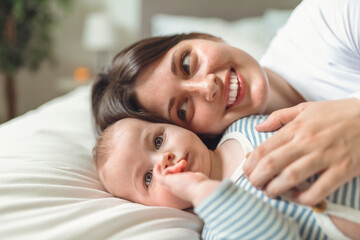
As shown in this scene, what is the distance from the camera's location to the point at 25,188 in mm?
813

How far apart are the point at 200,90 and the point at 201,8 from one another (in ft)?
5.68

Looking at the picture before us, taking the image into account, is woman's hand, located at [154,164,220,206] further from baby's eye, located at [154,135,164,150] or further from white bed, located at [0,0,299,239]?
baby's eye, located at [154,135,164,150]

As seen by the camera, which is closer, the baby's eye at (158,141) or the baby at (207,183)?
the baby at (207,183)

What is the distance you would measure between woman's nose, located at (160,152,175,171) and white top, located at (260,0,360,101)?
0.63m

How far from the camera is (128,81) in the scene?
1106 mm

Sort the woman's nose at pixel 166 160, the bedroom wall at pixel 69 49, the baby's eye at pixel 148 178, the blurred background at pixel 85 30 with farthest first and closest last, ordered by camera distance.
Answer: the bedroom wall at pixel 69 49 → the blurred background at pixel 85 30 → the baby's eye at pixel 148 178 → the woman's nose at pixel 166 160

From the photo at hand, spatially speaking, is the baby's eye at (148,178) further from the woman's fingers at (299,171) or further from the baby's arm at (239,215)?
the woman's fingers at (299,171)

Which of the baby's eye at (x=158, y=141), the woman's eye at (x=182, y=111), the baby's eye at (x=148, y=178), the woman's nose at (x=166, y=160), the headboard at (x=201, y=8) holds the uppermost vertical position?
the headboard at (x=201, y=8)

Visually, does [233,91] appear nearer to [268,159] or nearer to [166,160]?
[166,160]

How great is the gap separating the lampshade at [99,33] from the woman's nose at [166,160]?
2713mm

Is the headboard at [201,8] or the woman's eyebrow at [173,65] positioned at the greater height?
the woman's eyebrow at [173,65]

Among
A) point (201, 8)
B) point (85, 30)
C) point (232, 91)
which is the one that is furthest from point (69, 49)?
point (232, 91)

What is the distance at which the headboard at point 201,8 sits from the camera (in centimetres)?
245

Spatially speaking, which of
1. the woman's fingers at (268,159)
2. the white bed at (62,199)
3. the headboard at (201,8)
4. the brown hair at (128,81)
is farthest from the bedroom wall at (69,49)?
the woman's fingers at (268,159)
